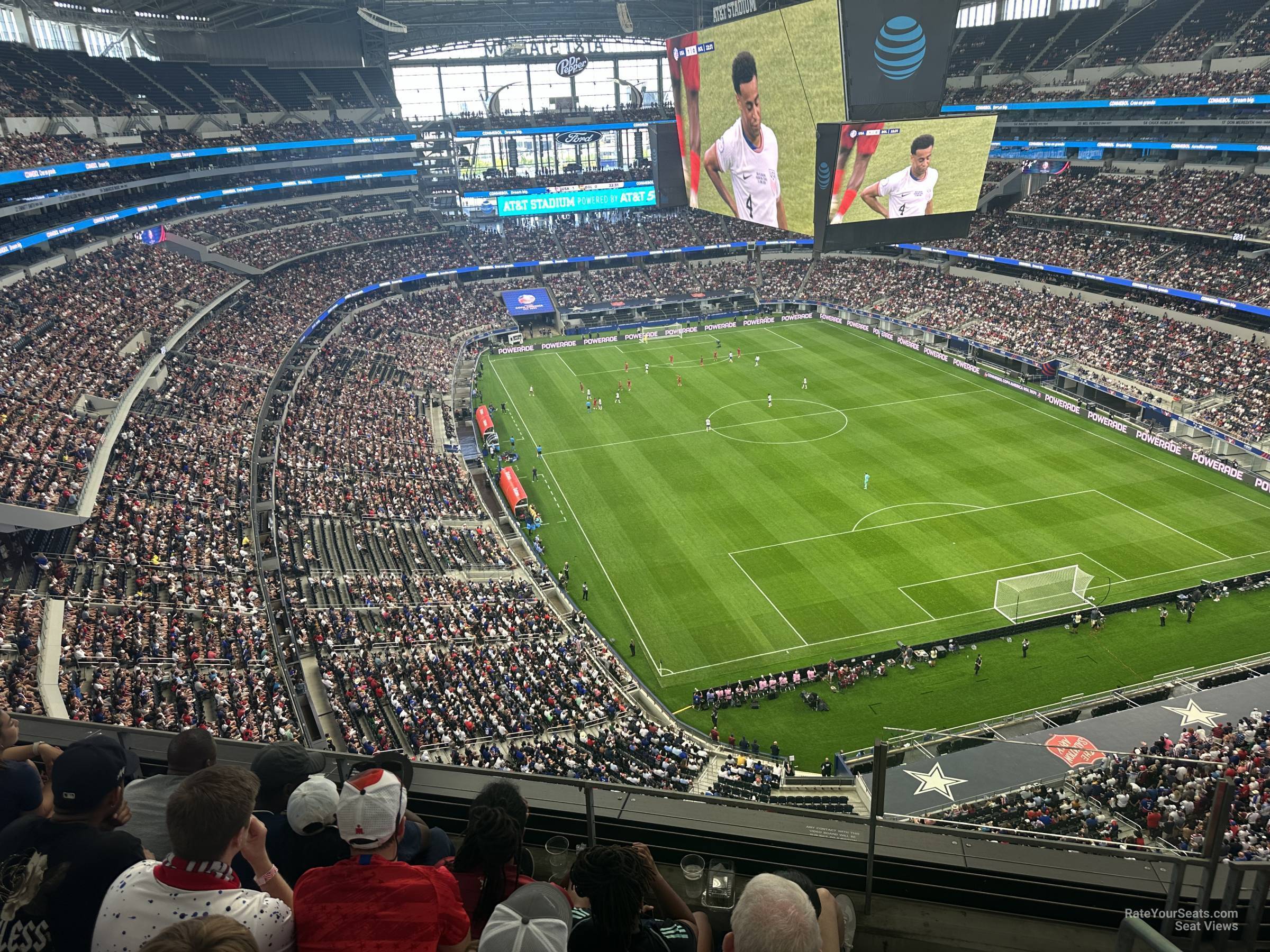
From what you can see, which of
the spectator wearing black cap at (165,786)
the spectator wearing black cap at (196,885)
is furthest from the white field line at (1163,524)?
the spectator wearing black cap at (196,885)

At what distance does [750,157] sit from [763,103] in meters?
3.13

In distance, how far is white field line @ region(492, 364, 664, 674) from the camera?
3025cm

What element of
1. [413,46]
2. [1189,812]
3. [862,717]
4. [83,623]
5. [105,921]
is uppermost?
[413,46]

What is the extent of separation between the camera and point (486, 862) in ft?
15.9

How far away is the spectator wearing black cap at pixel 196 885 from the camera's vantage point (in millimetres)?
3873

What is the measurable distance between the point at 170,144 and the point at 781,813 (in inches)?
2451

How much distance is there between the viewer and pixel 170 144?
2181 inches

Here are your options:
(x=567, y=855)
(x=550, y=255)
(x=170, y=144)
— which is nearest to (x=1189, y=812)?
(x=567, y=855)

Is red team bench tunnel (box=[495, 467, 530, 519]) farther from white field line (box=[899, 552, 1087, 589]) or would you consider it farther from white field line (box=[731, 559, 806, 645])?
white field line (box=[899, 552, 1087, 589])

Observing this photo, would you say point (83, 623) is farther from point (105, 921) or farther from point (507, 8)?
point (507, 8)

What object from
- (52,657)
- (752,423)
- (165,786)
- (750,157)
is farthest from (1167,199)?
(165,786)

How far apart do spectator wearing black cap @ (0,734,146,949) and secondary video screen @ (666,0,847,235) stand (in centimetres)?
4448

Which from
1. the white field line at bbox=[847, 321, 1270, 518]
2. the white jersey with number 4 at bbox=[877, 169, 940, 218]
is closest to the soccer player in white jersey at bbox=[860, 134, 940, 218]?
the white jersey with number 4 at bbox=[877, 169, 940, 218]

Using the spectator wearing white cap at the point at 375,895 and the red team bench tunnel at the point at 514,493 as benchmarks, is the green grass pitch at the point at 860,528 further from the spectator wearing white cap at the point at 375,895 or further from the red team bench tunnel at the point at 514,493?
the spectator wearing white cap at the point at 375,895
